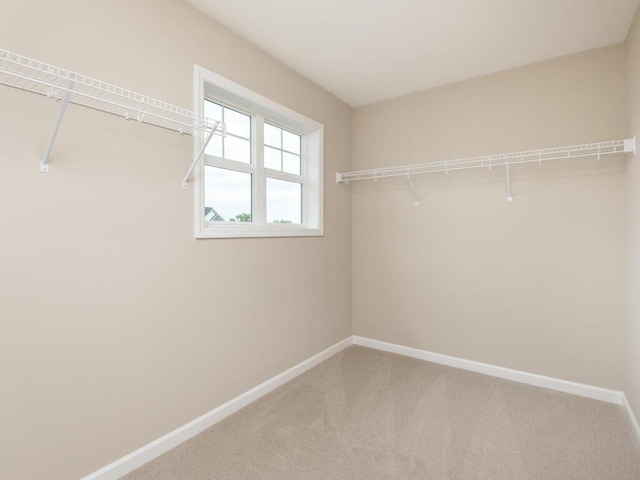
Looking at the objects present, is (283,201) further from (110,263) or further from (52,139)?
(52,139)

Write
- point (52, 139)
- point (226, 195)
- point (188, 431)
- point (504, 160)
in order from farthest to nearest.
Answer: point (504, 160)
point (226, 195)
point (188, 431)
point (52, 139)

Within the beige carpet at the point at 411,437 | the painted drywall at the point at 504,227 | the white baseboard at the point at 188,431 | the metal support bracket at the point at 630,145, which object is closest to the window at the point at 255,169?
Answer: the painted drywall at the point at 504,227

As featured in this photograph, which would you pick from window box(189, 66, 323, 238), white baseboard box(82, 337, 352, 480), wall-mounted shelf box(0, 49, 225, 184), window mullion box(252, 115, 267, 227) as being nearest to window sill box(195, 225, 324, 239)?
window box(189, 66, 323, 238)

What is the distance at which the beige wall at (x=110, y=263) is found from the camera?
1.35 m

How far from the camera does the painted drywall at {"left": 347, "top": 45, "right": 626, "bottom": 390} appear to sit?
237 centimetres

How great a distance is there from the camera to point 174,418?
6.26ft

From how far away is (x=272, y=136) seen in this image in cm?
274

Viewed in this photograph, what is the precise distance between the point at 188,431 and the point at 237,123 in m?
2.01

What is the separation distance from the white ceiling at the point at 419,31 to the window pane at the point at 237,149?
0.67 m

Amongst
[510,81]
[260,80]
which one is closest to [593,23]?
[510,81]

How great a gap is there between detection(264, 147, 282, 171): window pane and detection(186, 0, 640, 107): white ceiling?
0.67 m

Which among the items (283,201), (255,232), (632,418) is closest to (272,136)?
(283,201)

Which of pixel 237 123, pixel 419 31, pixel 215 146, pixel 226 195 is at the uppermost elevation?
pixel 419 31

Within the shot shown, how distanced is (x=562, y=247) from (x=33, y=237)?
3.15 m
